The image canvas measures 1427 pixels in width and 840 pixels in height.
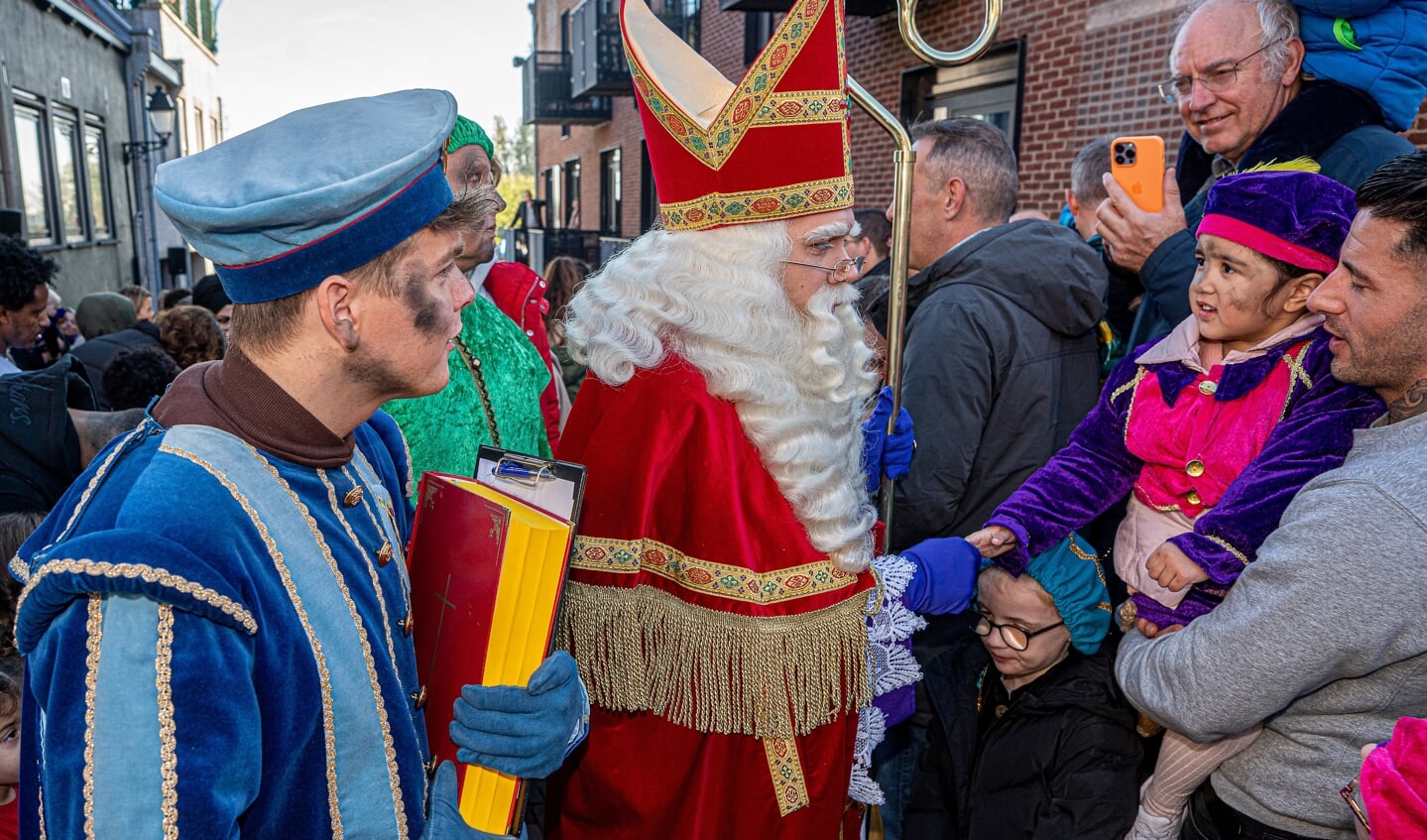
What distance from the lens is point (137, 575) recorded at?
3.27 ft

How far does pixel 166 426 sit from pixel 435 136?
52 centimetres

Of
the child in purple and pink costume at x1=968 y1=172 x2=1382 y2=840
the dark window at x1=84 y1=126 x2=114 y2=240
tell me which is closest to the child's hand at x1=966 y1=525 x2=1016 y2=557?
the child in purple and pink costume at x1=968 y1=172 x2=1382 y2=840

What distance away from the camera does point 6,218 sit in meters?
7.66

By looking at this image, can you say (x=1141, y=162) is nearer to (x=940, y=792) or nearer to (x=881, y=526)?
(x=881, y=526)

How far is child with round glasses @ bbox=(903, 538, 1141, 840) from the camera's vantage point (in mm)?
2301

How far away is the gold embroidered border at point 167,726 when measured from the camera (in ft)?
3.31

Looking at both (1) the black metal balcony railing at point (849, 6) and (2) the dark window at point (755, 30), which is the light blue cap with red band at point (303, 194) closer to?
(1) the black metal balcony railing at point (849, 6)

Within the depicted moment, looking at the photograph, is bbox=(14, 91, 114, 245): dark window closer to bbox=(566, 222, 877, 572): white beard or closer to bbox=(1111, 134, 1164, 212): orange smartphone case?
bbox=(566, 222, 877, 572): white beard

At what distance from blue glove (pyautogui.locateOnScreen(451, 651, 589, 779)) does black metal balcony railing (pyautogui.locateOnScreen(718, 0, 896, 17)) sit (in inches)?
327

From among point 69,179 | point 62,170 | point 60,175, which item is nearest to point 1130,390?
point 60,175

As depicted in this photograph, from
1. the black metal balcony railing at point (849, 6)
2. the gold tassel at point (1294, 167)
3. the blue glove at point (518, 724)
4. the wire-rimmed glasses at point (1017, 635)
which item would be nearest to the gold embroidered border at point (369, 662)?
the blue glove at point (518, 724)

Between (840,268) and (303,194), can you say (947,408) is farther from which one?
(303,194)

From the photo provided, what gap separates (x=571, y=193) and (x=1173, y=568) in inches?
1057

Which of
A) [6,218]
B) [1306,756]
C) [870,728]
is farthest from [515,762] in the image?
[6,218]
